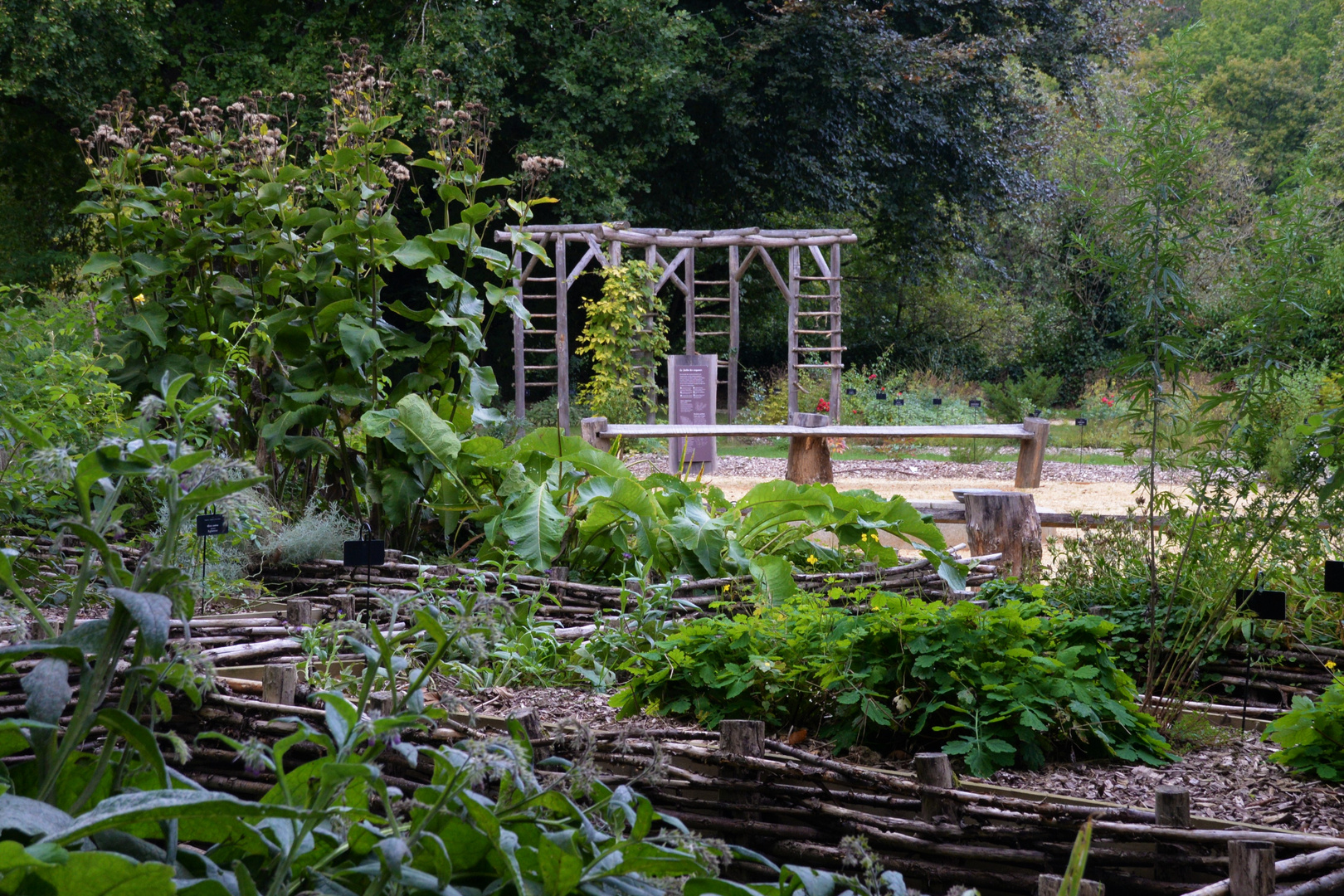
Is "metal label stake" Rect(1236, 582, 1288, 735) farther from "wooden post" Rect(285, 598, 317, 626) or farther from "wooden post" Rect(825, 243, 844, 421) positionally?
"wooden post" Rect(825, 243, 844, 421)

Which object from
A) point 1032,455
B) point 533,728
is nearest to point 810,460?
→ point 1032,455

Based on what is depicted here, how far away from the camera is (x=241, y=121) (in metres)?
5.17

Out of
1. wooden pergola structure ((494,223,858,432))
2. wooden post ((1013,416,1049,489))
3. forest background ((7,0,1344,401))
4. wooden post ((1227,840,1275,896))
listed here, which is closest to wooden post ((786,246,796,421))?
wooden pergola structure ((494,223,858,432))

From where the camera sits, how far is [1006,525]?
5652mm

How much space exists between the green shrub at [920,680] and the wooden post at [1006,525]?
8.91 feet

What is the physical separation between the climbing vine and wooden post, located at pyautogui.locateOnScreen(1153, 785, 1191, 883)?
11583 mm

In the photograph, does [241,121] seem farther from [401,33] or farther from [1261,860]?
[401,33]

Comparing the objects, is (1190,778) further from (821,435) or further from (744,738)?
(821,435)

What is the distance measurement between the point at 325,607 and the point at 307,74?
1217 centimetres

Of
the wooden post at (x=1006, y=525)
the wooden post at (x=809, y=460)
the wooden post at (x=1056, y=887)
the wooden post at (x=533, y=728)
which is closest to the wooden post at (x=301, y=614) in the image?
the wooden post at (x=533, y=728)

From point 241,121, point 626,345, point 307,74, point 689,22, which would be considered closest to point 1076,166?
point 689,22

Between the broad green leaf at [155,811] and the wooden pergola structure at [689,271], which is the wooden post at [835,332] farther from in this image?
the broad green leaf at [155,811]

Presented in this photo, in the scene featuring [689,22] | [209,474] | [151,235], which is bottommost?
[209,474]

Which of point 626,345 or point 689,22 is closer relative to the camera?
point 626,345
